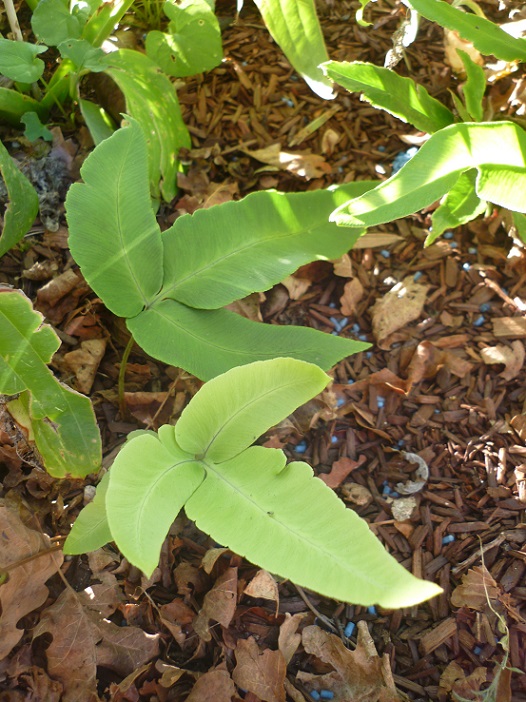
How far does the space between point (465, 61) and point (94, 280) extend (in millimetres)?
967

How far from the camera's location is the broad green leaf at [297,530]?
2.80ft


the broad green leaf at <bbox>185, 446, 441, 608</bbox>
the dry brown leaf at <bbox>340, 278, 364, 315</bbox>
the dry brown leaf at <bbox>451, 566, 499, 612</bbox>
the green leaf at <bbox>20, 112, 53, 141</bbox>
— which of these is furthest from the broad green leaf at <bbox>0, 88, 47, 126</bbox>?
the dry brown leaf at <bbox>451, 566, 499, 612</bbox>

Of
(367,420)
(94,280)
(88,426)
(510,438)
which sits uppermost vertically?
(94,280)

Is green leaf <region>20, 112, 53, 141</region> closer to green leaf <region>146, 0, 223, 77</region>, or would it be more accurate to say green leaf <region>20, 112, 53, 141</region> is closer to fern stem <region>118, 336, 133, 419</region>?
green leaf <region>146, 0, 223, 77</region>

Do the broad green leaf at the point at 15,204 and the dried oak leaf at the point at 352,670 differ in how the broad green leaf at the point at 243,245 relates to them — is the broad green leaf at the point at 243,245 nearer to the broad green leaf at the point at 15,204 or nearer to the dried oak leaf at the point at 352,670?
the broad green leaf at the point at 15,204

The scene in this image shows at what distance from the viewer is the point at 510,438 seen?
140 cm

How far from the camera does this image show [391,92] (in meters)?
1.39

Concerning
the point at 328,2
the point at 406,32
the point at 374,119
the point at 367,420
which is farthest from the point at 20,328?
the point at 328,2

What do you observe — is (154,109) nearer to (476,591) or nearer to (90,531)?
(90,531)

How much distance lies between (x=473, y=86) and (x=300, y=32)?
0.41 meters

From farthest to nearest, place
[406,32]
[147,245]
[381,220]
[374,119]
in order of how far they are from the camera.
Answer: [374,119] < [406,32] < [147,245] < [381,220]

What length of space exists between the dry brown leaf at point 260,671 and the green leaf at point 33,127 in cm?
116

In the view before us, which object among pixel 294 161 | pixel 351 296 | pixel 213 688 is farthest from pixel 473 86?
pixel 213 688

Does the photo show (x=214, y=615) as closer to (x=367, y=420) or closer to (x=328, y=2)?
(x=367, y=420)
